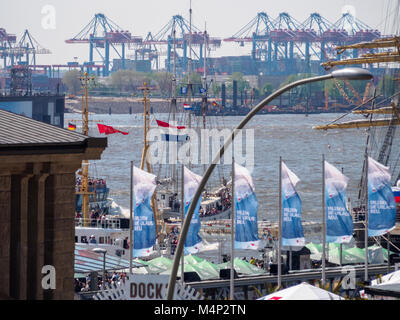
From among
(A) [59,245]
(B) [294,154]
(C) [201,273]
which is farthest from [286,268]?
(B) [294,154]

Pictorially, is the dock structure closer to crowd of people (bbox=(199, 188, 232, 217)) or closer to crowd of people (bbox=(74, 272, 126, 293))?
crowd of people (bbox=(74, 272, 126, 293))

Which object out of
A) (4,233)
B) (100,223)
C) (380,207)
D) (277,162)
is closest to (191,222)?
(380,207)

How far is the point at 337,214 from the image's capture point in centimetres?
3106

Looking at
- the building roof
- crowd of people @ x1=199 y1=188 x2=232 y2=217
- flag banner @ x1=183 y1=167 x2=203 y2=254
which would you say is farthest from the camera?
crowd of people @ x1=199 y1=188 x2=232 y2=217

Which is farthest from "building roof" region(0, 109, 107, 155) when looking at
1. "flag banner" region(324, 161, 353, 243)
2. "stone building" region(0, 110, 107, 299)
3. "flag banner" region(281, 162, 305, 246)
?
"flag banner" region(324, 161, 353, 243)

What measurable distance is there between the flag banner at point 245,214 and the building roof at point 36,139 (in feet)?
43.3

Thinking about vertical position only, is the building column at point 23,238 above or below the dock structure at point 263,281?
above

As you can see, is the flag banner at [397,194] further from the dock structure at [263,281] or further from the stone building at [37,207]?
the stone building at [37,207]

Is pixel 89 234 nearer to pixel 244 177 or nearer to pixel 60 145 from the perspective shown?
pixel 244 177

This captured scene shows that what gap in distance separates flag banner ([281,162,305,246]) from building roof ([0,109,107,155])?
13882 millimetres

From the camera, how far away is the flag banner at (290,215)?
3045 centimetres

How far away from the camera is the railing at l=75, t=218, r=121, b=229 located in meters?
47.8

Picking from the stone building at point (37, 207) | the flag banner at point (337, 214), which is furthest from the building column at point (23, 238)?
the flag banner at point (337, 214)
